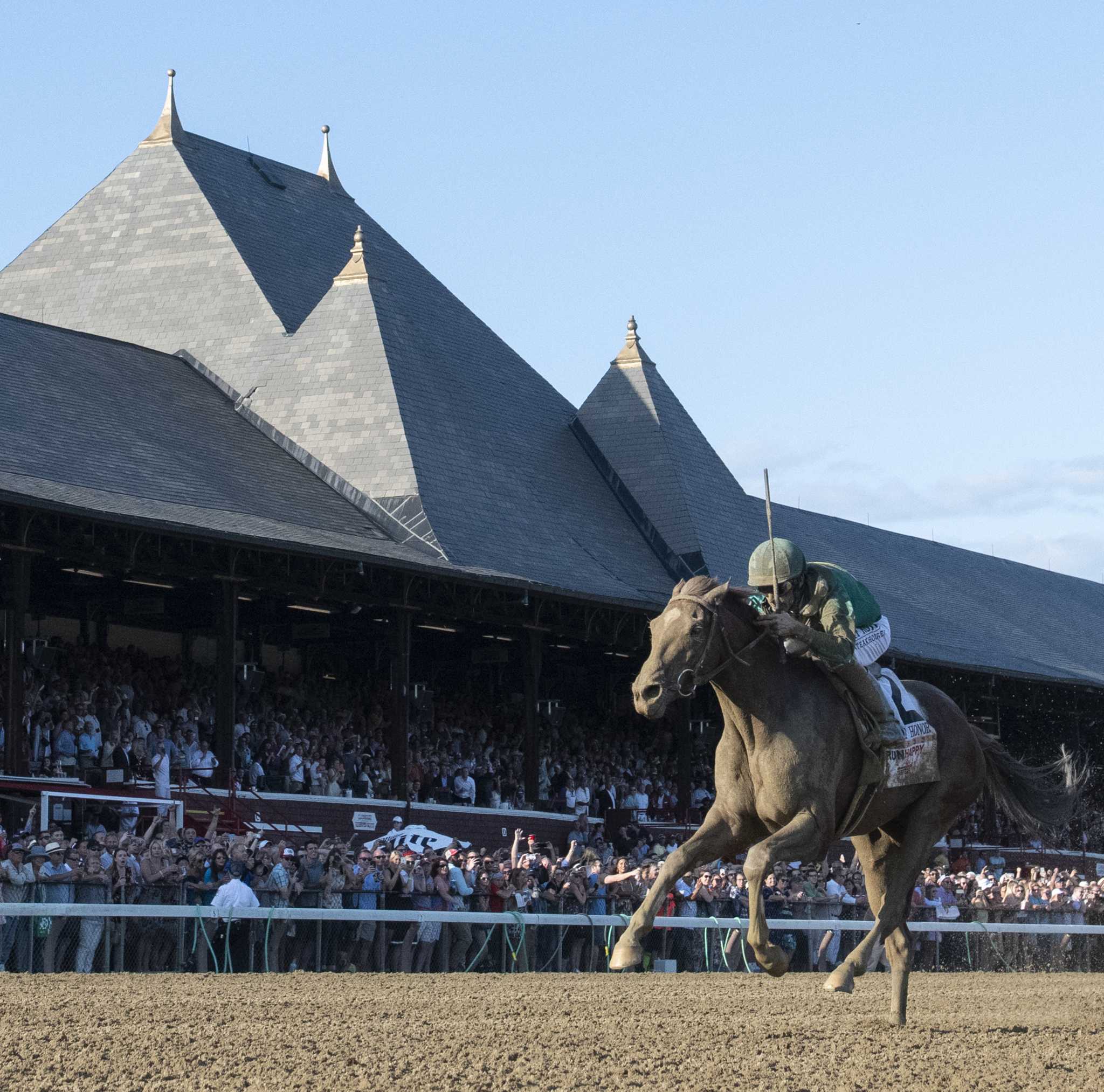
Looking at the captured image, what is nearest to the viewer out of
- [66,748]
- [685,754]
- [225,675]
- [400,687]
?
[66,748]

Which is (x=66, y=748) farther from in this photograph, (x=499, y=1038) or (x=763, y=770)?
(x=763, y=770)

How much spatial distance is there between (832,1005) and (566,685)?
78.3 ft

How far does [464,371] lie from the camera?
39.7 metres

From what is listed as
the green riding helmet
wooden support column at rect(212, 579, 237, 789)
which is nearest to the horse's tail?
the green riding helmet

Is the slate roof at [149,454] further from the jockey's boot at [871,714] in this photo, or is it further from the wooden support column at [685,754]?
the jockey's boot at [871,714]

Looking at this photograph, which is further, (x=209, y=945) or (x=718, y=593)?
(x=209, y=945)

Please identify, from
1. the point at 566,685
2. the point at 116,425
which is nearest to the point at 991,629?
the point at 566,685

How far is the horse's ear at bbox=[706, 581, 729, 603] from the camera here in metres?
10.8

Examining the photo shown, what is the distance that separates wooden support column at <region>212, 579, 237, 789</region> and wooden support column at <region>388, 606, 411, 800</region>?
3.06 meters

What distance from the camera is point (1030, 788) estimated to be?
13.9 metres

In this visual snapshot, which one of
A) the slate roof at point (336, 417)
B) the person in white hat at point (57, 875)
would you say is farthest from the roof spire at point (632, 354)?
the person in white hat at point (57, 875)

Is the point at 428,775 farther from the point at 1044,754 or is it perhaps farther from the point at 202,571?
the point at 1044,754

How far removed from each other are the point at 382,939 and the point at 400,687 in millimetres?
11657

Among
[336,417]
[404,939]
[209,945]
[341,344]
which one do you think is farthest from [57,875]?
[341,344]
